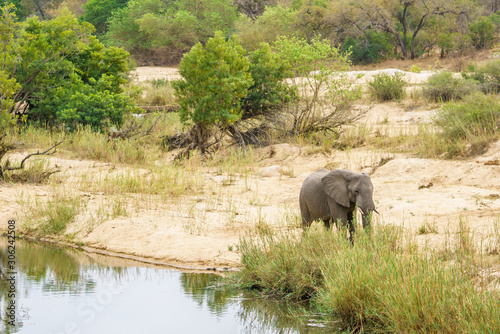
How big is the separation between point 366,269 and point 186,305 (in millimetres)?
2226

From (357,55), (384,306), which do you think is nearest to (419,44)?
(357,55)

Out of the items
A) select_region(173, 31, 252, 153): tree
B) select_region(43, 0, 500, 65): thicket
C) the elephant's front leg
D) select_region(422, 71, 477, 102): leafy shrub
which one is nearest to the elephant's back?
the elephant's front leg

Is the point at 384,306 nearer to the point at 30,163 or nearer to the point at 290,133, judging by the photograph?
the point at 30,163

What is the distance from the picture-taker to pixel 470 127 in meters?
14.2

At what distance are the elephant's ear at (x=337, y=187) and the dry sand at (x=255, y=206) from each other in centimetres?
47

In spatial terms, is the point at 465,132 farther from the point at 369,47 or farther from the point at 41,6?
the point at 41,6

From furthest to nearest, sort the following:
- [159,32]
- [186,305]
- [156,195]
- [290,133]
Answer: [159,32] → [290,133] → [156,195] → [186,305]

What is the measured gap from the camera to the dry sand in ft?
28.8

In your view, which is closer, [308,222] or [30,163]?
[308,222]

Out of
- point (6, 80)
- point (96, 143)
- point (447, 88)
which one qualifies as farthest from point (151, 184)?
point (447, 88)

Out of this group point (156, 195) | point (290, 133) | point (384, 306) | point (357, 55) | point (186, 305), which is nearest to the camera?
point (384, 306)

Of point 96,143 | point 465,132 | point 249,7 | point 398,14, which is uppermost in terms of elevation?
point 249,7

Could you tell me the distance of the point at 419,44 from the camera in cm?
3909

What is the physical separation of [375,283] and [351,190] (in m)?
1.93
